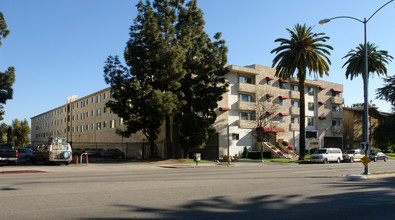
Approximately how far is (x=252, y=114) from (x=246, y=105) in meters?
2.24

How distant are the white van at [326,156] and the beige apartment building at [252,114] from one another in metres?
7.75

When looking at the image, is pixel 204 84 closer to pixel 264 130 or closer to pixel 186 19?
pixel 186 19

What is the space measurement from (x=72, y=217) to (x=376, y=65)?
53195 mm

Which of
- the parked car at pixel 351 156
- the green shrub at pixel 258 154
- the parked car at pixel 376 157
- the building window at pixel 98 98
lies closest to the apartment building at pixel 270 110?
the green shrub at pixel 258 154

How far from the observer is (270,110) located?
153 ft

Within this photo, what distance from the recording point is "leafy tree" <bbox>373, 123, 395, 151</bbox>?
5862 centimetres

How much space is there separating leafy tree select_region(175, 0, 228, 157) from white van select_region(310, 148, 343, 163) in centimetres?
1176

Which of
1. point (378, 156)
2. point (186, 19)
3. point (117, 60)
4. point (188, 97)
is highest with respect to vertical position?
point (186, 19)

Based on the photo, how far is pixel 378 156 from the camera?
43.8m

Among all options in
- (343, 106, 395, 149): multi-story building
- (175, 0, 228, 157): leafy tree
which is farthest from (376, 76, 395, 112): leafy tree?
(175, 0, 228, 157): leafy tree

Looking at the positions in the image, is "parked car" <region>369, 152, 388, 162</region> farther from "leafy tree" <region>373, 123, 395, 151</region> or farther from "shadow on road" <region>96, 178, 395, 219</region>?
"shadow on road" <region>96, 178, 395, 219</region>

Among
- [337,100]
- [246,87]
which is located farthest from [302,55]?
[337,100]

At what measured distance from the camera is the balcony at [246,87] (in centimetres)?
4500

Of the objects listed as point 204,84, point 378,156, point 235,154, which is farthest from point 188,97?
point 378,156
